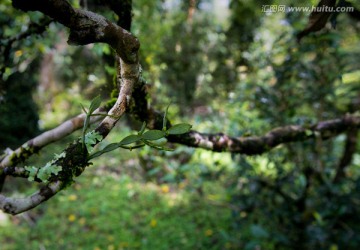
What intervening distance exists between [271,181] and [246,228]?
0.87 meters

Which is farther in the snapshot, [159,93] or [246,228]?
[159,93]

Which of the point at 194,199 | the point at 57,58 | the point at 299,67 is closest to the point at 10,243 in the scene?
the point at 194,199

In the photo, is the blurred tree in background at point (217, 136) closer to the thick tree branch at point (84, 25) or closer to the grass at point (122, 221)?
the grass at point (122, 221)

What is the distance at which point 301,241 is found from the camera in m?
3.22

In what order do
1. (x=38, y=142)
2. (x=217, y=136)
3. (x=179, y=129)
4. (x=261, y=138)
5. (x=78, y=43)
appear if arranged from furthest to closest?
(x=261, y=138), (x=217, y=136), (x=38, y=142), (x=179, y=129), (x=78, y=43)

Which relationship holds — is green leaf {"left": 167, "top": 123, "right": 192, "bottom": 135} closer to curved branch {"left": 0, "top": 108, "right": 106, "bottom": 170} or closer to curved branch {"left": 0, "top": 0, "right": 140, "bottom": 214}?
curved branch {"left": 0, "top": 0, "right": 140, "bottom": 214}

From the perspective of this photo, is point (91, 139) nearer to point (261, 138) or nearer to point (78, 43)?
point (78, 43)

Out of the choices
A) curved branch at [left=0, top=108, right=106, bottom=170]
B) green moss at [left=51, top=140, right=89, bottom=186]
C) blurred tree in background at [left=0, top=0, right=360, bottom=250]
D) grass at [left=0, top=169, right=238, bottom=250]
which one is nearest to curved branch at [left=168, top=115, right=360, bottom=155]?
blurred tree in background at [left=0, top=0, right=360, bottom=250]

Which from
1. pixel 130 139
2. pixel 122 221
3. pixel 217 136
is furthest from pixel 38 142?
pixel 122 221

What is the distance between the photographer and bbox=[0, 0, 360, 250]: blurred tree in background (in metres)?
2.55

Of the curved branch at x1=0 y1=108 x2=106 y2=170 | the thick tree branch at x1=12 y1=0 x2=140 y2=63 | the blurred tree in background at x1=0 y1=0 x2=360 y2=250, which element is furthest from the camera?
the blurred tree in background at x1=0 y1=0 x2=360 y2=250

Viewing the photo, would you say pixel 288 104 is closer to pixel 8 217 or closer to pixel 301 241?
pixel 301 241

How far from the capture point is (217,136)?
5.37 ft

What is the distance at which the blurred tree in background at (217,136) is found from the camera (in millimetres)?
2545
